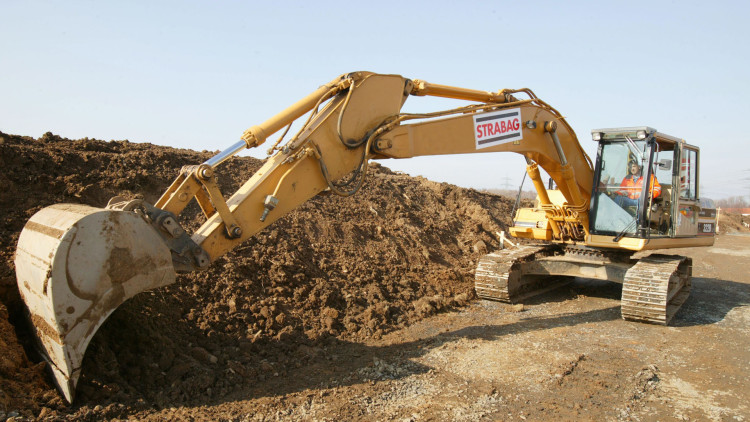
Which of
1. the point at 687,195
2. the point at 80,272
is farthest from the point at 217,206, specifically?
the point at 687,195

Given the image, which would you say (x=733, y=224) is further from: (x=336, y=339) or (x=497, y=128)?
(x=336, y=339)

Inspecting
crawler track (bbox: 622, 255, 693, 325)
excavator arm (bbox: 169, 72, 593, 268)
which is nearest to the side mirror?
crawler track (bbox: 622, 255, 693, 325)

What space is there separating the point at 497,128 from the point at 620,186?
8.71ft

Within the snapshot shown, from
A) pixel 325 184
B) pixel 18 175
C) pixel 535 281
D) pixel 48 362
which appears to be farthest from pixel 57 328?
pixel 535 281

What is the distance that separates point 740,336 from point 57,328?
787cm

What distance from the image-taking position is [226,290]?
20.1ft

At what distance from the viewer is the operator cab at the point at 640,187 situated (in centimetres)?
718

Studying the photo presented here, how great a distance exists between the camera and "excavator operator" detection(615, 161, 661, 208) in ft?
24.2

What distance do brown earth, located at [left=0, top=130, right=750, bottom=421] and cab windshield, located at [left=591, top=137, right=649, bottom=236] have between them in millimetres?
1394

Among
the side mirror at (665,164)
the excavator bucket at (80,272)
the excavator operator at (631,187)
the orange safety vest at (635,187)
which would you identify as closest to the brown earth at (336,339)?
the excavator bucket at (80,272)

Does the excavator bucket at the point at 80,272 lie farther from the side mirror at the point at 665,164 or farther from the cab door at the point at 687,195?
the cab door at the point at 687,195

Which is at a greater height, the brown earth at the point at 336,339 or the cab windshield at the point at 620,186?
the cab windshield at the point at 620,186

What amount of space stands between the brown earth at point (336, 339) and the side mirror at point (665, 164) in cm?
225

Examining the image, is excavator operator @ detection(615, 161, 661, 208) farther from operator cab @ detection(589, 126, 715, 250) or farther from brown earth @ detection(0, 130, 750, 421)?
brown earth @ detection(0, 130, 750, 421)
